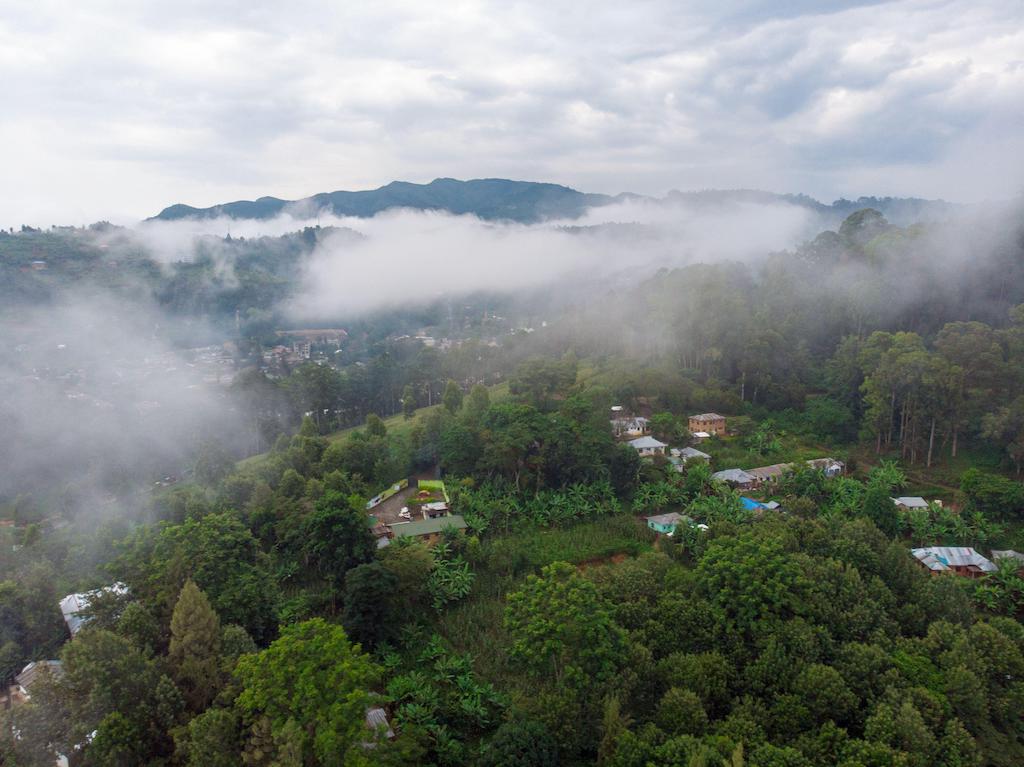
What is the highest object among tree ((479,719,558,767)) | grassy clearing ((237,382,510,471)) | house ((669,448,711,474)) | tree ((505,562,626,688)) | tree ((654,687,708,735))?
tree ((505,562,626,688))

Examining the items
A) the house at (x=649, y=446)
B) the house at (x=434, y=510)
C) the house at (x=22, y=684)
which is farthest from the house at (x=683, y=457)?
the house at (x=22, y=684)

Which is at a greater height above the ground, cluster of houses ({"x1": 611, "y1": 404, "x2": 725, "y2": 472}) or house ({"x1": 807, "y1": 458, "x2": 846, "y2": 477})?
cluster of houses ({"x1": 611, "y1": 404, "x2": 725, "y2": 472})

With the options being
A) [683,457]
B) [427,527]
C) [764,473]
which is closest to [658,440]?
[683,457]

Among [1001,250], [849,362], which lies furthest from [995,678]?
[1001,250]

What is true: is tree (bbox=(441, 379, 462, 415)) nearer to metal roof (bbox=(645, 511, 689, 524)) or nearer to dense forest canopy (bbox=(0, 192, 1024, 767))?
dense forest canopy (bbox=(0, 192, 1024, 767))

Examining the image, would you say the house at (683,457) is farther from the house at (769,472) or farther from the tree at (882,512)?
the tree at (882,512)

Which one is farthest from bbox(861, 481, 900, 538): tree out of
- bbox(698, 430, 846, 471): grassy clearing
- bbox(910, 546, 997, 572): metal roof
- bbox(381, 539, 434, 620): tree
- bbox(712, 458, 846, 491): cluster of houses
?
bbox(381, 539, 434, 620): tree

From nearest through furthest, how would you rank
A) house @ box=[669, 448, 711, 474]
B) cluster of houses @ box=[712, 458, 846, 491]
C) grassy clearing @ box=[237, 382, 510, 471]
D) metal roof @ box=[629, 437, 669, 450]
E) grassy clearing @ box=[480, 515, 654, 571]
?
grassy clearing @ box=[480, 515, 654, 571], cluster of houses @ box=[712, 458, 846, 491], house @ box=[669, 448, 711, 474], metal roof @ box=[629, 437, 669, 450], grassy clearing @ box=[237, 382, 510, 471]

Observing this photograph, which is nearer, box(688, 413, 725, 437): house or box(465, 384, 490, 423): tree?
box(465, 384, 490, 423): tree
